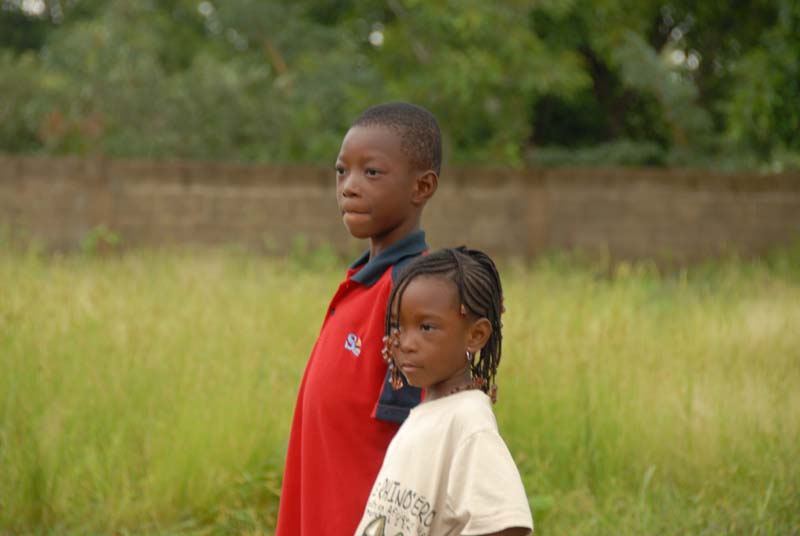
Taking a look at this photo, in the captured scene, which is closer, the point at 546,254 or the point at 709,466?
the point at 709,466

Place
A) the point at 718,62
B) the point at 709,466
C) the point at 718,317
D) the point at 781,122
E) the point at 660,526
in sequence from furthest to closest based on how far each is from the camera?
the point at 718,62 < the point at 781,122 < the point at 718,317 < the point at 709,466 < the point at 660,526

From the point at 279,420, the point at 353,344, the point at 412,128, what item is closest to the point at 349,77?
the point at 279,420

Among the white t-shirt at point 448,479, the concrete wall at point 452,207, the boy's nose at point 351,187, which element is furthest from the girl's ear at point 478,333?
the concrete wall at point 452,207

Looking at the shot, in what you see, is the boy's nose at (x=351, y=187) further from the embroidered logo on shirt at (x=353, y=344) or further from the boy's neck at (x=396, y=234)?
the embroidered logo on shirt at (x=353, y=344)

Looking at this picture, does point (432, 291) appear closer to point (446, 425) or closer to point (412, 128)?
point (446, 425)

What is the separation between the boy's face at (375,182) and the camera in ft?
7.48

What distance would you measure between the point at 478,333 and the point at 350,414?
0.43 meters

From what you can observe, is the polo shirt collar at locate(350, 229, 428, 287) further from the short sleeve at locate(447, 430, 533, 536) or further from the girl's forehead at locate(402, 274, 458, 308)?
the short sleeve at locate(447, 430, 533, 536)

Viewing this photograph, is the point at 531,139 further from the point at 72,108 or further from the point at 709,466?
the point at 709,466

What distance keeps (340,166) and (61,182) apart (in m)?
10.4

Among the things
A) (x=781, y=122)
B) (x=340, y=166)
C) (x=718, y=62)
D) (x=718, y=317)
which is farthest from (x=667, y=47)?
(x=340, y=166)

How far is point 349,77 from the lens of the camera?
608 inches

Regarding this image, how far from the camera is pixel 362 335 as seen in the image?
7.50ft

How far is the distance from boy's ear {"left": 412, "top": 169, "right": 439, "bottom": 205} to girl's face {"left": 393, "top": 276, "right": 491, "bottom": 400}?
40cm
